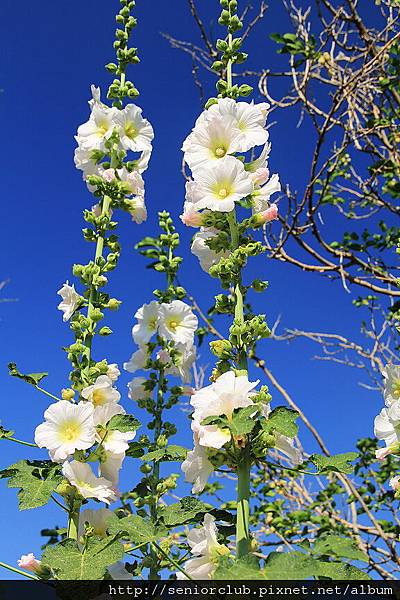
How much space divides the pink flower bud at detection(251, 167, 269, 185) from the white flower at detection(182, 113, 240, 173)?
0.35ft

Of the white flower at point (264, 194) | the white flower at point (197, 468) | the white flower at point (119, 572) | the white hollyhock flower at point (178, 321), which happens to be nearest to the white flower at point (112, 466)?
the white flower at point (119, 572)

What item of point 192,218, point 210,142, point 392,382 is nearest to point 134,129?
point 210,142

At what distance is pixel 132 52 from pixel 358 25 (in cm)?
273

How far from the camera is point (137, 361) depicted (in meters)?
2.78

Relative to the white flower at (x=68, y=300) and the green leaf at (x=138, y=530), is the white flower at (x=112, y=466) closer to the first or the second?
the green leaf at (x=138, y=530)

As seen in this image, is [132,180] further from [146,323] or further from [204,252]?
[204,252]

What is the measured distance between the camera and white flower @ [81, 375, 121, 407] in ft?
7.00

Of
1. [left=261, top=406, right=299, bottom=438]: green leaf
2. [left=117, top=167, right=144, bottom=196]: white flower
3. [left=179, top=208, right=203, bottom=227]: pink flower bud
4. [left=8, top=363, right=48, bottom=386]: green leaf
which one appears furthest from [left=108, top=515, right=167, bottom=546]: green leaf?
[left=117, top=167, right=144, bottom=196]: white flower

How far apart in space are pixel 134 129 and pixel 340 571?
83.5 inches

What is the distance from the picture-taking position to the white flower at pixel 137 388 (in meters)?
2.74

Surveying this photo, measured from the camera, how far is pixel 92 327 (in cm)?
238

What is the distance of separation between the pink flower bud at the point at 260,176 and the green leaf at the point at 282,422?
816mm

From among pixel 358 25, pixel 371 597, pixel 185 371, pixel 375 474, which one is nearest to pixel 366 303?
pixel 375 474

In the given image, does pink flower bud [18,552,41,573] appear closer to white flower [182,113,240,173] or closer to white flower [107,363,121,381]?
white flower [107,363,121,381]
